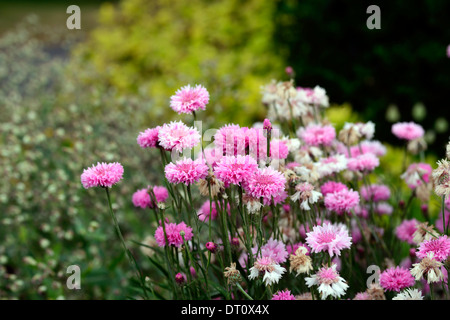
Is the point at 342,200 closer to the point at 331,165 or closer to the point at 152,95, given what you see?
the point at 331,165

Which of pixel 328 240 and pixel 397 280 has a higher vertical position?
pixel 328 240

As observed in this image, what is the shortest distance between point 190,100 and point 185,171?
0.67ft

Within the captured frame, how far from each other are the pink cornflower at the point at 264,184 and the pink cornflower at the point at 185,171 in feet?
0.36

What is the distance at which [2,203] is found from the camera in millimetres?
2594

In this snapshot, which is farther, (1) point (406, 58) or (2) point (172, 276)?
(1) point (406, 58)

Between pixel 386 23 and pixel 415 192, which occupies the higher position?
pixel 386 23

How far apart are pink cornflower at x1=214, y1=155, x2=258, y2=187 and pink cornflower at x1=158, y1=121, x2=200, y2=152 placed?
10 cm

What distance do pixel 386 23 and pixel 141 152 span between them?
1814mm

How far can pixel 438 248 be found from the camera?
1.11 m

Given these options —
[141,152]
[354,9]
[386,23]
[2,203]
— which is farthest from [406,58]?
[2,203]

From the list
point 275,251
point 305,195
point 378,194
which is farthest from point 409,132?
point 275,251

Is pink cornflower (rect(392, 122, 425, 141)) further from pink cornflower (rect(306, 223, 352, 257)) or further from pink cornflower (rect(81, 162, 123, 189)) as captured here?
pink cornflower (rect(81, 162, 123, 189))

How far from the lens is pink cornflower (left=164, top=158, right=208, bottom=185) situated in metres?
1.11

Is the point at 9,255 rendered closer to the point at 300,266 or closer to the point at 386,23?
the point at 300,266
